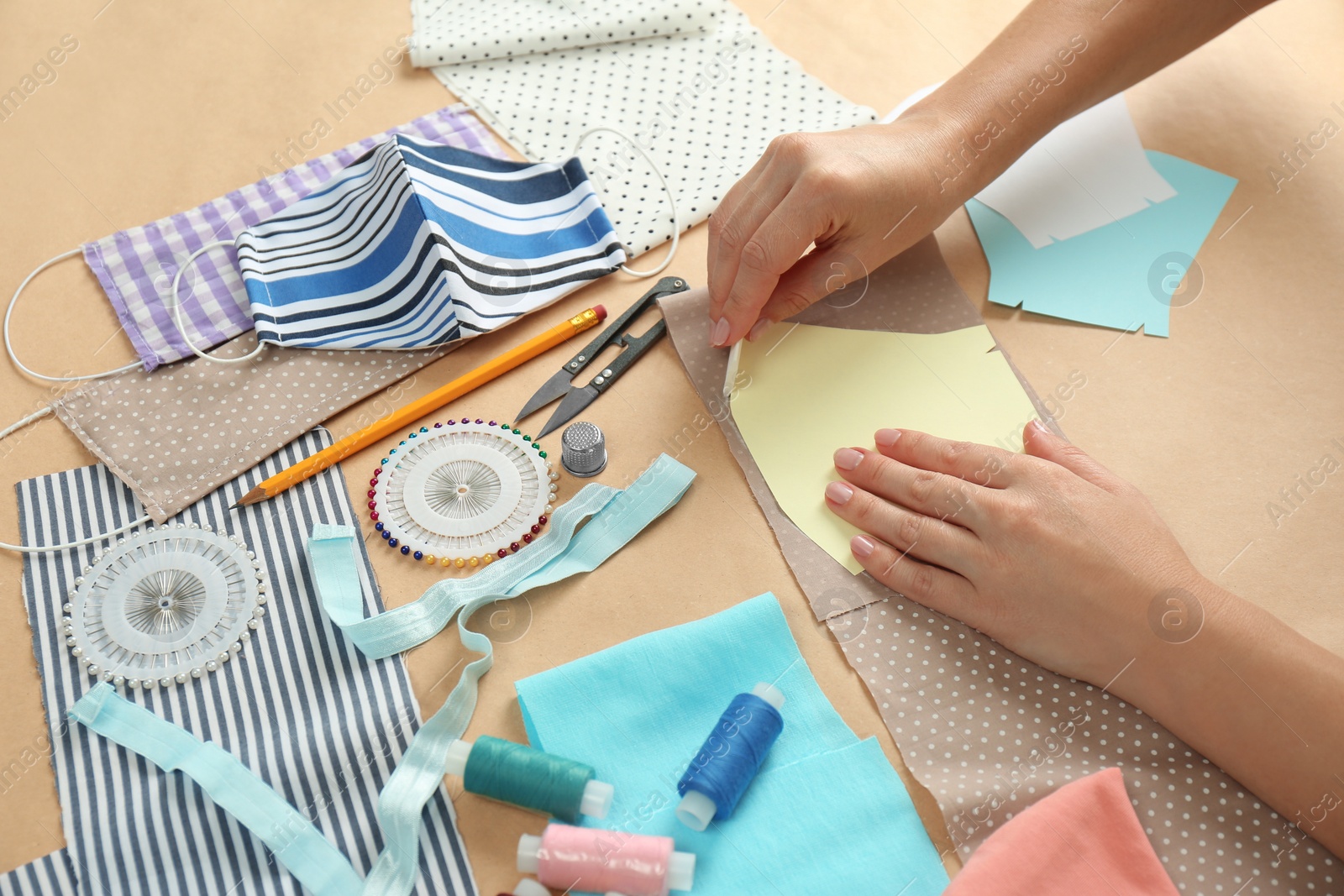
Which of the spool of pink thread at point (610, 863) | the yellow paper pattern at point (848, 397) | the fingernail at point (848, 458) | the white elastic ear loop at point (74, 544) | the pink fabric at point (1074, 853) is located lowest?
the pink fabric at point (1074, 853)

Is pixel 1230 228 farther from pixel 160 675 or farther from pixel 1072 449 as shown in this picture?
pixel 160 675

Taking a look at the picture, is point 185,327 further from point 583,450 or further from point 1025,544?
point 1025,544

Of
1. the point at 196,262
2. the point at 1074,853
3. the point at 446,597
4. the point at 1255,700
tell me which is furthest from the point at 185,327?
the point at 1255,700

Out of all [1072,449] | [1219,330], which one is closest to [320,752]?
[1072,449]

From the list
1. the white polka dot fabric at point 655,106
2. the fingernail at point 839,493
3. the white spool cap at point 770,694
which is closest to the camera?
the white spool cap at point 770,694

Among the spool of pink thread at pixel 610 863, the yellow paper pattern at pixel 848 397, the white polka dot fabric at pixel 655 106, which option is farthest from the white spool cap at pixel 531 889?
the white polka dot fabric at pixel 655 106

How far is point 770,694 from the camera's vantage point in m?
0.88

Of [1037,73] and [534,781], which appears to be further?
[1037,73]

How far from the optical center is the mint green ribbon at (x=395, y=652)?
0.81 m

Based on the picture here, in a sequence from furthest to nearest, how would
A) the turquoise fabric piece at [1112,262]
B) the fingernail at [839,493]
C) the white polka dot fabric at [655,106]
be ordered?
the white polka dot fabric at [655,106]
the turquoise fabric piece at [1112,262]
the fingernail at [839,493]

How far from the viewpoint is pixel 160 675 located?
0.90 metres

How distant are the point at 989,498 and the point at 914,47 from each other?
37.4 inches

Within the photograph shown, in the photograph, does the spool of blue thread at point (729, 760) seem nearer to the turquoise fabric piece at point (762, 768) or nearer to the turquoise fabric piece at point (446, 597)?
the turquoise fabric piece at point (762, 768)

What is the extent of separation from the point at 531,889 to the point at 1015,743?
49 cm
